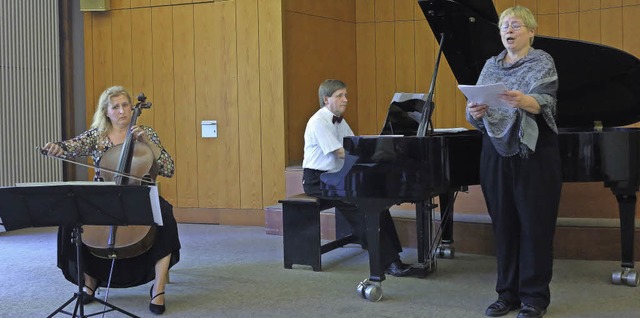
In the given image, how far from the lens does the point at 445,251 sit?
5.39 meters

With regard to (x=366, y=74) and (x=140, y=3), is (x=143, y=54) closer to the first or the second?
(x=140, y=3)

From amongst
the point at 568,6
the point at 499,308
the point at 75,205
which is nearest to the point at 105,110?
the point at 75,205

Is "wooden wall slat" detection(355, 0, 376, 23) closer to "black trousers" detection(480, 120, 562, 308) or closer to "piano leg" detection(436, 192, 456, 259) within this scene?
"piano leg" detection(436, 192, 456, 259)

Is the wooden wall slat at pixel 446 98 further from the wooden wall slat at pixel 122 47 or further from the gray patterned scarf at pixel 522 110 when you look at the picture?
the gray patterned scarf at pixel 522 110

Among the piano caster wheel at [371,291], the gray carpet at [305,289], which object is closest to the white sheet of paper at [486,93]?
the gray carpet at [305,289]

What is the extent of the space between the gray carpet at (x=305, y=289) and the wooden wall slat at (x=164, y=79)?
6.63 feet

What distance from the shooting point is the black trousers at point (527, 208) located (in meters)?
3.60

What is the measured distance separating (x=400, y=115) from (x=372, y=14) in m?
3.92

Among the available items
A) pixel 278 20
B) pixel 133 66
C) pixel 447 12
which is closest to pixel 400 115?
pixel 447 12

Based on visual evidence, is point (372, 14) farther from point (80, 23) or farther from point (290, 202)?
point (290, 202)

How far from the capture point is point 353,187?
4.12 meters

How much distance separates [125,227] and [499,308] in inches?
78.8

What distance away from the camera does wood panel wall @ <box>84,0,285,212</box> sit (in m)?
7.23

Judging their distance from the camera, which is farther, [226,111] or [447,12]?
[226,111]
